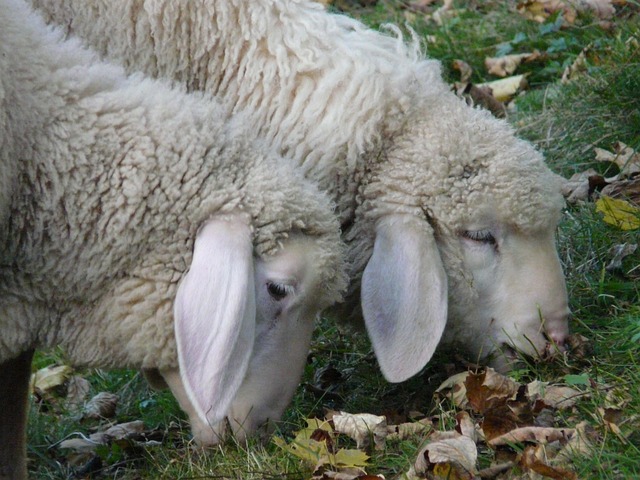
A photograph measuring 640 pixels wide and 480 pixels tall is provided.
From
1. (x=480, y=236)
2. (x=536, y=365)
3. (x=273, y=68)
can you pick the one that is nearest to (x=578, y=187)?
(x=480, y=236)

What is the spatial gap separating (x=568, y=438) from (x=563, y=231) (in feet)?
6.02

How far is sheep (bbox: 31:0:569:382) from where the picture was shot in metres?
4.57

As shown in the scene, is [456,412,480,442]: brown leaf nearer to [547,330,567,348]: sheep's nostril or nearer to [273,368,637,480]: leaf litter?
[273,368,637,480]: leaf litter

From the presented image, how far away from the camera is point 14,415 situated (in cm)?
466

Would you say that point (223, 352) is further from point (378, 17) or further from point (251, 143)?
point (378, 17)

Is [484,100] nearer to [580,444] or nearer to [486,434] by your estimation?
[486,434]

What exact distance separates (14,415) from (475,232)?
1826 millimetres

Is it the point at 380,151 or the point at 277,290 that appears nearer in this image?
the point at 277,290

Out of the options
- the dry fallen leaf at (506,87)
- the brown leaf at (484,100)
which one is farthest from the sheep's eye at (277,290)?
the dry fallen leaf at (506,87)

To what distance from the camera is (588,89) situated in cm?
614

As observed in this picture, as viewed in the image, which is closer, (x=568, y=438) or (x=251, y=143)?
(x=568, y=438)

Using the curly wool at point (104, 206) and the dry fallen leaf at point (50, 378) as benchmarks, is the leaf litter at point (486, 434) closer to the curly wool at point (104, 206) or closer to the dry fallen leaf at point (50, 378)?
the curly wool at point (104, 206)

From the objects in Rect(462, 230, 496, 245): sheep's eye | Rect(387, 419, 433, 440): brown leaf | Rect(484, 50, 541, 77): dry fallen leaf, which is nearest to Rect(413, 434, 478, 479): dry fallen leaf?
Rect(387, 419, 433, 440): brown leaf

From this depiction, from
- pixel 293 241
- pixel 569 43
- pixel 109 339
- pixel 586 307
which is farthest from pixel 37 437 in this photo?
pixel 569 43
